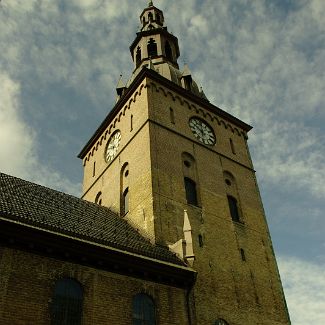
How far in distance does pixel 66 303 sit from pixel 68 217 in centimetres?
466

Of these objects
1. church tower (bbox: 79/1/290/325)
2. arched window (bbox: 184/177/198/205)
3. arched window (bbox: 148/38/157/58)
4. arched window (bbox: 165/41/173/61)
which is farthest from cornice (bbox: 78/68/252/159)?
arched window (bbox: 148/38/157/58)

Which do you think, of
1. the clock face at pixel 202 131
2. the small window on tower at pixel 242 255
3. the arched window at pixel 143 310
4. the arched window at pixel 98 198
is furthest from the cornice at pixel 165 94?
the arched window at pixel 143 310

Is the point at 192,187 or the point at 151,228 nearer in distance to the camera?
the point at 151,228

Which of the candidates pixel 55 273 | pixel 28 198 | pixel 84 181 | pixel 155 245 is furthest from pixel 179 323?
pixel 84 181

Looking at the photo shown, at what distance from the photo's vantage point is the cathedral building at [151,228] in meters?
13.7

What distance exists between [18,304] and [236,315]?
377 inches

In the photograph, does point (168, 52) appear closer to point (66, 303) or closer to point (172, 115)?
point (172, 115)

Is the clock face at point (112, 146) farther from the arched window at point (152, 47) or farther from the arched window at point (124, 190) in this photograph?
the arched window at point (152, 47)

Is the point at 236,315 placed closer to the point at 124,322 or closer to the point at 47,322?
the point at 124,322

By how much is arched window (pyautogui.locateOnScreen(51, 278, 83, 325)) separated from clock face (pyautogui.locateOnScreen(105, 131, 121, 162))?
13092mm

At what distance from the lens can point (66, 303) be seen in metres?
13.5

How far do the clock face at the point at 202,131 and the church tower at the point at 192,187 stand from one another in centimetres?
8

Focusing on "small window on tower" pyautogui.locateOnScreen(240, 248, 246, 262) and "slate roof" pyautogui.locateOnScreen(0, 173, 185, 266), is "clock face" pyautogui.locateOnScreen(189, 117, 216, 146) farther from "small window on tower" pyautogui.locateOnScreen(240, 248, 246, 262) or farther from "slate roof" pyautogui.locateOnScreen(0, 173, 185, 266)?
"slate roof" pyautogui.locateOnScreen(0, 173, 185, 266)

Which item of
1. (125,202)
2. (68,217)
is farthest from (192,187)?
(68,217)
